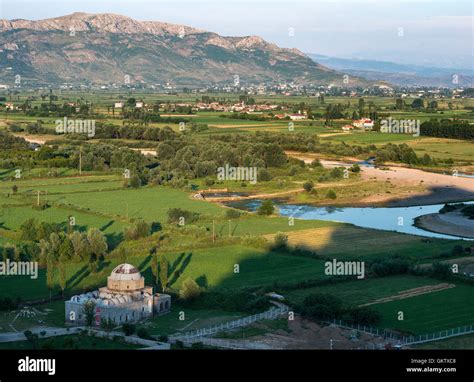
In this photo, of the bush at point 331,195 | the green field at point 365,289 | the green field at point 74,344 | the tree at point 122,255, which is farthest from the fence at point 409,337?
the bush at point 331,195

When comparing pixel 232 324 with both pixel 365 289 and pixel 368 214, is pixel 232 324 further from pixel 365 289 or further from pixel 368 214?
pixel 368 214

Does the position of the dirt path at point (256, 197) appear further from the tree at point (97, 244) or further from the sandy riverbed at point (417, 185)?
the tree at point (97, 244)

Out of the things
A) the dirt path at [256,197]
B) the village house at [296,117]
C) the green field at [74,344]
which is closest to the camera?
the green field at [74,344]

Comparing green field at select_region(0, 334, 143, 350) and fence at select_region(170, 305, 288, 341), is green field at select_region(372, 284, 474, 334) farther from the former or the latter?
green field at select_region(0, 334, 143, 350)

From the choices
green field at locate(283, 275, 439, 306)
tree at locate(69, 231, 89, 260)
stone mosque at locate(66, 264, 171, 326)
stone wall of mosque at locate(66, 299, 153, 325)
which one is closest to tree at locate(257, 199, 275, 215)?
tree at locate(69, 231, 89, 260)

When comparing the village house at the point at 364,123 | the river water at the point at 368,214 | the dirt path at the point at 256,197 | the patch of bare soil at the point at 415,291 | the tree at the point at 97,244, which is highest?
the village house at the point at 364,123

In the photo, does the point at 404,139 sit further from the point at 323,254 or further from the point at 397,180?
the point at 323,254

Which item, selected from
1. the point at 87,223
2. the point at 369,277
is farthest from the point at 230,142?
the point at 369,277
